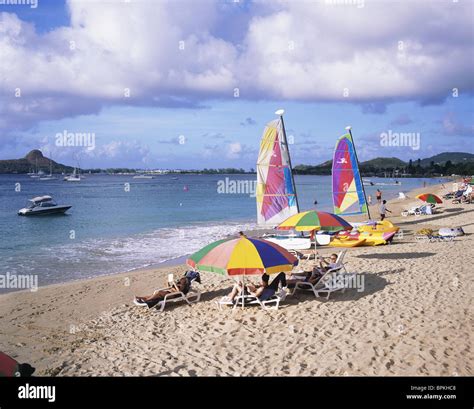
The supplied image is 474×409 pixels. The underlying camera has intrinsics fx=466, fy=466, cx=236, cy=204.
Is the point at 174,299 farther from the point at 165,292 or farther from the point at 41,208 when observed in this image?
the point at 41,208

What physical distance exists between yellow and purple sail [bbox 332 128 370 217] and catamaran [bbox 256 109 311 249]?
4.26m

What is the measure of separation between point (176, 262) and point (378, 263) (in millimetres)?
8313

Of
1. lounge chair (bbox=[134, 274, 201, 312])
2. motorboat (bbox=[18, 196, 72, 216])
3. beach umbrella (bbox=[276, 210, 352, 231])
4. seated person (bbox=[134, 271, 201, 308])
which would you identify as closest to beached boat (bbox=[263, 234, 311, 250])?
beach umbrella (bbox=[276, 210, 352, 231])

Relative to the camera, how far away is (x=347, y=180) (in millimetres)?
22562

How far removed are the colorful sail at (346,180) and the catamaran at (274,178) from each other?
426 centimetres

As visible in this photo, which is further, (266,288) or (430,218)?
(430,218)

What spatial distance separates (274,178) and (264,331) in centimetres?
1050

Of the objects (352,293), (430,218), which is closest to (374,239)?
(352,293)

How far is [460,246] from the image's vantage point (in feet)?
55.1

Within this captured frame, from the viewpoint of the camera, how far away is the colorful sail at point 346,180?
2231 cm

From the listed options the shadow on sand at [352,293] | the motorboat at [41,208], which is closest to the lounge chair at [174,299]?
the shadow on sand at [352,293]

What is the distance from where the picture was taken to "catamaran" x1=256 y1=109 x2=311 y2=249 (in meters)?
18.4
